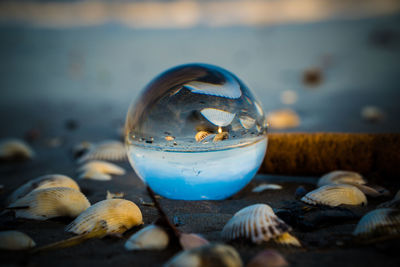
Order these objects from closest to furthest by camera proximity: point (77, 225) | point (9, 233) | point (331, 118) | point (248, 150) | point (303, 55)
→ point (9, 233) < point (77, 225) < point (248, 150) < point (331, 118) < point (303, 55)

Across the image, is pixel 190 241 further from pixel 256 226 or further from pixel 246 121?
pixel 246 121

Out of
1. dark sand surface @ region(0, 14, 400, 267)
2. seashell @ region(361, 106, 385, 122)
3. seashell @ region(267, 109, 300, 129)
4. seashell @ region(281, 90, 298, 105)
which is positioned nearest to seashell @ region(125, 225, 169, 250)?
dark sand surface @ region(0, 14, 400, 267)

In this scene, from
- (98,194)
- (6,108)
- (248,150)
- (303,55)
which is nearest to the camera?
(248,150)

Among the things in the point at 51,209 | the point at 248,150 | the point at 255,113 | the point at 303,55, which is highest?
the point at 303,55

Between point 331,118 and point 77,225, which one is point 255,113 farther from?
point 331,118

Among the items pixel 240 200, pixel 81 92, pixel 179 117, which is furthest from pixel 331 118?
pixel 81 92

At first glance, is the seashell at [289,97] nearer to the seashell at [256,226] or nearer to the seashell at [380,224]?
the seashell at [380,224]

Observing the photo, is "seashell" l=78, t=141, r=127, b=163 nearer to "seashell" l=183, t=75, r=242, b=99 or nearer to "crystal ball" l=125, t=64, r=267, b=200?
"crystal ball" l=125, t=64, r=267, b=200
